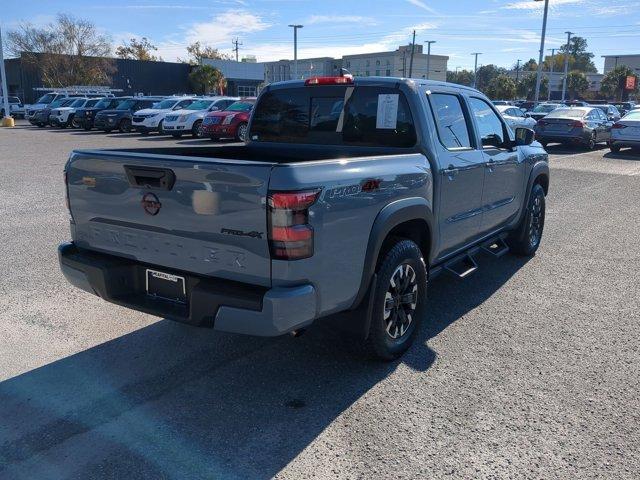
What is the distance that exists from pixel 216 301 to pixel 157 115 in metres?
23.3

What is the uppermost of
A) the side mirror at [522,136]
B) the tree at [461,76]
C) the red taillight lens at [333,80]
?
the tree at [461,76]

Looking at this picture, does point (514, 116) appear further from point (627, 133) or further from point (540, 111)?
point (540, 111)

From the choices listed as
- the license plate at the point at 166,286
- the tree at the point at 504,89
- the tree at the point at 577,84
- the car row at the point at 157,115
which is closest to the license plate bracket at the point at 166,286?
the license plate at the point at 166,286

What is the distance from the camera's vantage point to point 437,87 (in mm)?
4695

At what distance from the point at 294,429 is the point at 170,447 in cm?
68

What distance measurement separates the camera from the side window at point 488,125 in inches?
209

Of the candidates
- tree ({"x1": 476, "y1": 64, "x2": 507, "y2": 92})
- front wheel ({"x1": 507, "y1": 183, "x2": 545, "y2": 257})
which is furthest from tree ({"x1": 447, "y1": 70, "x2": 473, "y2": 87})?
front wheel ({"x1": 507, "y1": 183, "x2": 545, "y2": 257})

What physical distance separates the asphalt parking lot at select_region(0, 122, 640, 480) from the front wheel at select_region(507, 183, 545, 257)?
878mm

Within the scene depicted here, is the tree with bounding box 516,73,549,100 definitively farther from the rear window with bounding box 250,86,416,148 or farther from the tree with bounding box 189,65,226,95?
the rear window with bounding box 250,86,416,148

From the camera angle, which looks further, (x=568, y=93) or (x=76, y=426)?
(x=568, y=93)

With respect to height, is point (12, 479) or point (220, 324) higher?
point (220, 324)

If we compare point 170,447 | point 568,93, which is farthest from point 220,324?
point 568,93

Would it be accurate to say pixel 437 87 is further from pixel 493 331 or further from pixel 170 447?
pixel 170 447

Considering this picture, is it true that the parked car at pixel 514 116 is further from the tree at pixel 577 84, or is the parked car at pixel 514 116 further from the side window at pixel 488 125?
the tree at pixel 577 84
